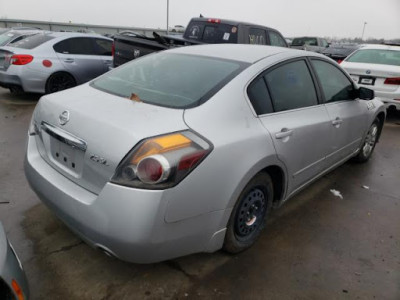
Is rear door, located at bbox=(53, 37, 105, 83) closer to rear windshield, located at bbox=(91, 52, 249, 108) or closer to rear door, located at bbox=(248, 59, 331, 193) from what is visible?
rear windshield, located at bbox=(91, 52, 249, 108)

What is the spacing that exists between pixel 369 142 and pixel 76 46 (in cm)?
634

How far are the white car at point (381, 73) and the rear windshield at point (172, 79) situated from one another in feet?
16.3

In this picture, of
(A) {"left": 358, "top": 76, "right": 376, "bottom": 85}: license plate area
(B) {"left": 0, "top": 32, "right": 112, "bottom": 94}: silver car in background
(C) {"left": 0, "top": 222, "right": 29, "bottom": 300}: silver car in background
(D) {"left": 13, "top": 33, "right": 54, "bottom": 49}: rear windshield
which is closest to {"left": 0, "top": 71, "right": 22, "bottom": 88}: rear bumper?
(B) {"left": 0, "top": 32, "right": 112, "bottom": 94}: silver car in background

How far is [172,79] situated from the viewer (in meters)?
2.61

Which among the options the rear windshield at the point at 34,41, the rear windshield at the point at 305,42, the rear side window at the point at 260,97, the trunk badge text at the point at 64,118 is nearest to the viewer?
the trunk badge text at the point at 64,118

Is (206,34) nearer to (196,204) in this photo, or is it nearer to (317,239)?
(317,239)

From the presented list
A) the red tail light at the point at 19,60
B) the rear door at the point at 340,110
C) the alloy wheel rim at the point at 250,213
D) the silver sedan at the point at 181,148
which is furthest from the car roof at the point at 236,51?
the red tail light at the point at 19,60

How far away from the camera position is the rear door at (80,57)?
729cm

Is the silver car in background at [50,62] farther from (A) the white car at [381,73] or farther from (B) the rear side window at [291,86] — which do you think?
(B) the rear side window at [291,86]

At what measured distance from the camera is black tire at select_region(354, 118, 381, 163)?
452 cm

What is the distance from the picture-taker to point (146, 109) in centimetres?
218

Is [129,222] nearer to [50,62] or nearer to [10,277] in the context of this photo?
[10,277]

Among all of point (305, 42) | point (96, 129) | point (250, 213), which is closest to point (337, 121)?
point (250, 213)

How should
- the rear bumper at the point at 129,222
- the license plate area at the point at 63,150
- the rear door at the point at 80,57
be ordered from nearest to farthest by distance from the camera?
the rear bumper at the point at 129,222, the license plate area at the point at 63,150, the rear door at the point at 80,57
